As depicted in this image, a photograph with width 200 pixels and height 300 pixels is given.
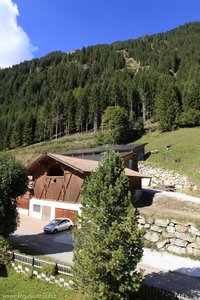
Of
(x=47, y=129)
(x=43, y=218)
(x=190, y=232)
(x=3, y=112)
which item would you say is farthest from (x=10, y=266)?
(x=3, y=112)

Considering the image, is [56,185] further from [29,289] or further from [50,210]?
[29,289]

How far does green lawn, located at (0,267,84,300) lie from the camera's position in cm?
1789

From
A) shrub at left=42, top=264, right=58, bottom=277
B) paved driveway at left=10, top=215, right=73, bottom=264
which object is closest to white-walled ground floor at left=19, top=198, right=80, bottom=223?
paved driveway at left=10, top=215, right=73, bottom=264

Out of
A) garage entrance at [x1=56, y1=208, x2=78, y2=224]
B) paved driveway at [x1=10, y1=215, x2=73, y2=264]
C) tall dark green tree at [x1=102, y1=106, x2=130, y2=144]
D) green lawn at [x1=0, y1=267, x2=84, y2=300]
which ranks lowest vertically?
green lawn at [x1=0, y1=267, x2=84, y2=300]

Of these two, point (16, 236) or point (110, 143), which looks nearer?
point (16, 236)

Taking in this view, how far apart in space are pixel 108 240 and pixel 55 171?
27634 mm

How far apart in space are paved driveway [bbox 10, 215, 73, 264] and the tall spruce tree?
8981 millimetres

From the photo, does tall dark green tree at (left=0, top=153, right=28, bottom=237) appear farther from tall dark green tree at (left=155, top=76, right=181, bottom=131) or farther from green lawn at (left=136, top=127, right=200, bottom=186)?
tall dark green tree at (left=155, top=76, right=181, bottom=131)

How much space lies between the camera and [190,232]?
25.7 meters

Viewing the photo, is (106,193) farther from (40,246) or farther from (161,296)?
(40,246)

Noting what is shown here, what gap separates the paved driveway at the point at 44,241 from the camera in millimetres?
25159

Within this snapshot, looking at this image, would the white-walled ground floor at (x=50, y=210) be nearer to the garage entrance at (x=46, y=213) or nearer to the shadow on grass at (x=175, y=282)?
the garage entrance at (x=46, y=213)

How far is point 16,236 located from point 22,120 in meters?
90.2

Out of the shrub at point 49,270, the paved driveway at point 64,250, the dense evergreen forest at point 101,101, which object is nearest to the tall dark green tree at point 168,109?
the dense evergreen forest at point 101,101
